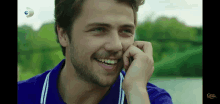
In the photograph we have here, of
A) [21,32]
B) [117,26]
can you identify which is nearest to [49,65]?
[21,32]

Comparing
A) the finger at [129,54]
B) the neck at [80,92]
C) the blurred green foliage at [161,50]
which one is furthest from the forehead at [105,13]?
the blurred green foliage at [161,50]

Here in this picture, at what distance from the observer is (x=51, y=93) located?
52.4 inches

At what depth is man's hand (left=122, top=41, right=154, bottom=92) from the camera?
1.14 metres

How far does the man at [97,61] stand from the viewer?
1185mm

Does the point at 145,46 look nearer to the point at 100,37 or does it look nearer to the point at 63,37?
the point at 100,37

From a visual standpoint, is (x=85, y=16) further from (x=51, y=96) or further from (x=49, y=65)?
(x=49, y=65)

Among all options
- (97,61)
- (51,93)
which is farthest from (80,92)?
(97,61)

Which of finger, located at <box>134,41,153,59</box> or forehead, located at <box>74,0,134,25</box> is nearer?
forehead, located at <box>74,0,134,25</box>

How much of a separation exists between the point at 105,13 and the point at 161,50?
4835 mm

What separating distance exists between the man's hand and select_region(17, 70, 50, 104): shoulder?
625 millimetres

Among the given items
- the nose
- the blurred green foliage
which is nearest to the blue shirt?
the nose

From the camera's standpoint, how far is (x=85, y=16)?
1253 mm

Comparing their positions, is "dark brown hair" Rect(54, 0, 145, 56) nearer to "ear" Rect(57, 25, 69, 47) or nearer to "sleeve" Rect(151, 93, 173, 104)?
"ear" Rect(57, 25, 69, 47)

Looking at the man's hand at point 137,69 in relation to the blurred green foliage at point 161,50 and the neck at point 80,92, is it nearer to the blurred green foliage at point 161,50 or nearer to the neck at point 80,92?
the neck at point 80,92
